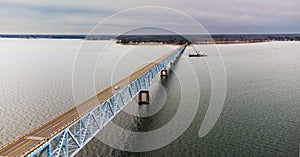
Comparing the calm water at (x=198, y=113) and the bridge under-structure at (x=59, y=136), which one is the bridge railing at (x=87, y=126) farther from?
the calm water at (x=198, y=113)

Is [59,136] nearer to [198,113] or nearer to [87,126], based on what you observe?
[87,126]

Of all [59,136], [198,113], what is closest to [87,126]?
[59,136]

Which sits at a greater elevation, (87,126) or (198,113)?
(87,126)

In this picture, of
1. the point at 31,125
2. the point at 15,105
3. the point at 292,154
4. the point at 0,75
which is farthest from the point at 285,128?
the point at 0,75

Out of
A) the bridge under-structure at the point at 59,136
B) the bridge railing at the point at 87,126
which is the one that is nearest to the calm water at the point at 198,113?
the bridge railing at the point at 87,126

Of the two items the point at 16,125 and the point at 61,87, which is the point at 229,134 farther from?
the point at 61,87

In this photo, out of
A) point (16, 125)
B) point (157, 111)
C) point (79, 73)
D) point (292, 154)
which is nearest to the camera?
point (292, 154)

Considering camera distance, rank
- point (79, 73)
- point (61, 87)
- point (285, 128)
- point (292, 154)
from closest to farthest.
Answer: point (292, 154) → point (285, 128) → point (61, 87) → point (79, 73)

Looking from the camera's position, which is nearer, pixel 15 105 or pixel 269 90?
pixel 15 105
